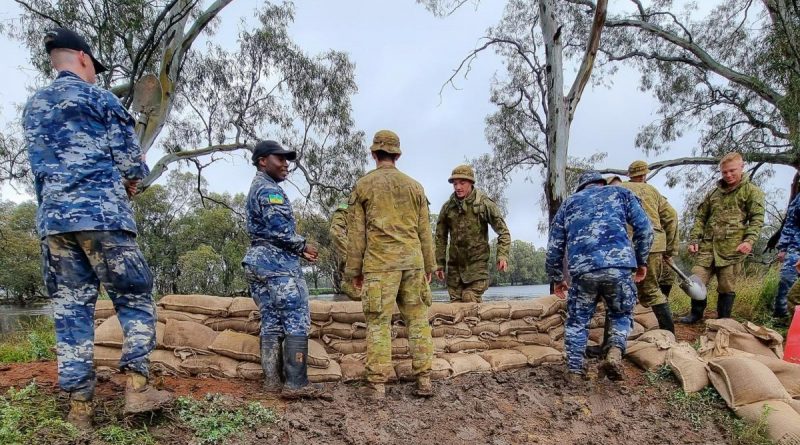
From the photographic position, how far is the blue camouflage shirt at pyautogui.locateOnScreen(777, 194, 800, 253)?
4.25 m

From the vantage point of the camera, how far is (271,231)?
3.00 m

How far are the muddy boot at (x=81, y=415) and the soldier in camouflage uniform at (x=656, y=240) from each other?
432 cm

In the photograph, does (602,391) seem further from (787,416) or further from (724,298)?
(724,298)

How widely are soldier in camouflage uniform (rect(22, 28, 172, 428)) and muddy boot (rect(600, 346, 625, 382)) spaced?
10.1 ft

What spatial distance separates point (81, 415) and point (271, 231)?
1426mm

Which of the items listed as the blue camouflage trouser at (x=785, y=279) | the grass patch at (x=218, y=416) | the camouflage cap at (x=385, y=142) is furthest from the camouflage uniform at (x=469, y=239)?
the blue camouflage trouser at (x=785, y=279)

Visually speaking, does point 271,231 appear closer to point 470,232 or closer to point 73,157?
point 73,157

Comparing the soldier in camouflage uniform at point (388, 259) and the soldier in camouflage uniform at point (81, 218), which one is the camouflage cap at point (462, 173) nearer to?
the soldier in camouflage uniform at point (388, 259)

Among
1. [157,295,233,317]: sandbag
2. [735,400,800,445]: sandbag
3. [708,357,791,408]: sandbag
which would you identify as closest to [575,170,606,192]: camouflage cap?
[708,357,791,408]: sandbag

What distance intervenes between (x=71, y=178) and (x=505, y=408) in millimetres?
2996

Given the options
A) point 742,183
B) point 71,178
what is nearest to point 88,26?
point 71,178

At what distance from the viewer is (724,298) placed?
494cm

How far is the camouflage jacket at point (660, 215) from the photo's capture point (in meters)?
4.30

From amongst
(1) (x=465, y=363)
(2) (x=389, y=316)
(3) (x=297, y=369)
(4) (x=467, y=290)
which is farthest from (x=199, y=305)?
(4) (x=467, y=290)
